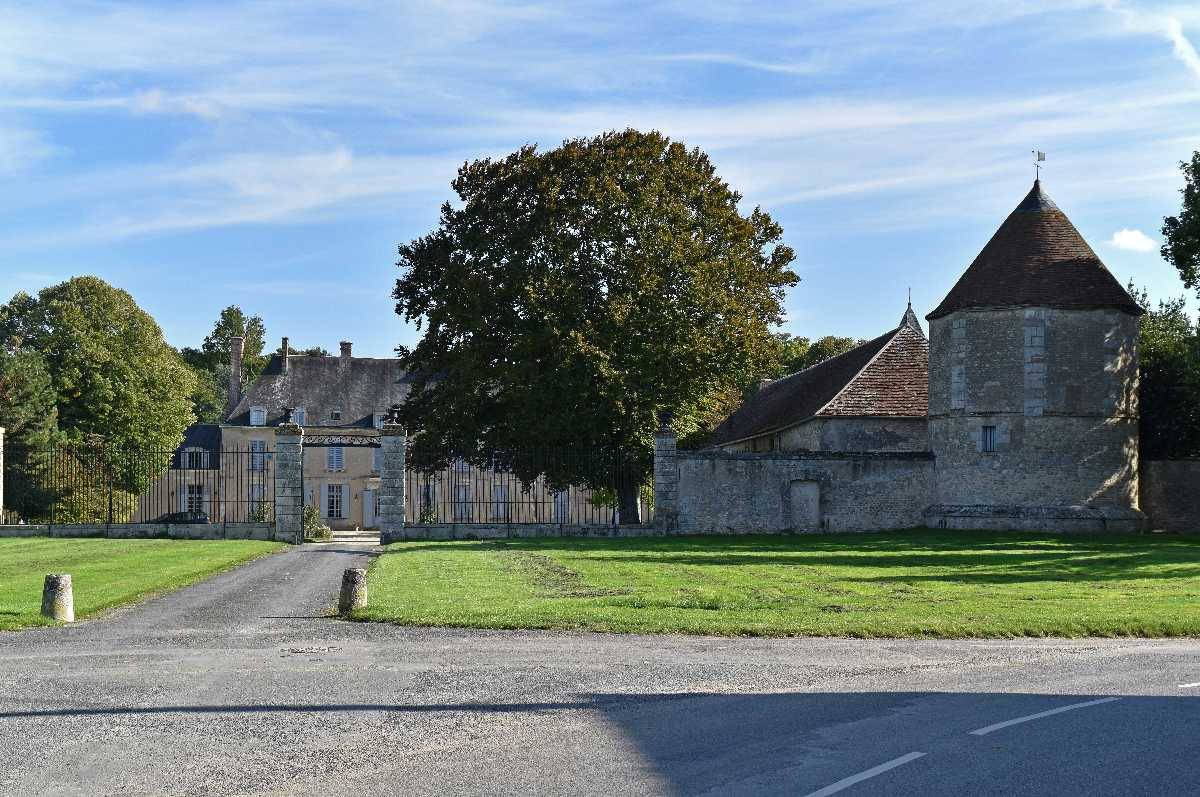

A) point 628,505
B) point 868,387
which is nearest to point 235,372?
point 628,505

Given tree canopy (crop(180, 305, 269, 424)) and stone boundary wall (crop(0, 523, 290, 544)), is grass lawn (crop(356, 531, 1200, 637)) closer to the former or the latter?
stone boundary wall (crop(0, 523, 290, 544))

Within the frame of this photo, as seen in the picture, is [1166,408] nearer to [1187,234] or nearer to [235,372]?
[1187,234]

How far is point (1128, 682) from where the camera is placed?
35.6ft

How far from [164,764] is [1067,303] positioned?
33205mm

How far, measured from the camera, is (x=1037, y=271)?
3666 centimetres

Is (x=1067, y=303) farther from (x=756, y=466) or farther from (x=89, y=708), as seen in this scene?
(x=89, y=708)

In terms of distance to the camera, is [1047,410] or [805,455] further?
[805,455]

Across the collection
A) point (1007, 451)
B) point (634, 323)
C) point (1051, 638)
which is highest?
point (634, 323)

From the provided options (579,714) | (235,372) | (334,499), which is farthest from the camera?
(235,372)

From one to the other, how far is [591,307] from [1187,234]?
17.2 metres

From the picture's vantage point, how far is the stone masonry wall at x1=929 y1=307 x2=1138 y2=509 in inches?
1417

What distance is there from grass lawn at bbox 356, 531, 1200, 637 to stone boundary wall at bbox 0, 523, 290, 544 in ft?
16.4

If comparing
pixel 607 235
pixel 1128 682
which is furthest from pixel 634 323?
pixel 1128 682

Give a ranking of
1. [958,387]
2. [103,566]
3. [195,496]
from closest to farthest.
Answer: [103,566] < [958,387] < [195,496]
